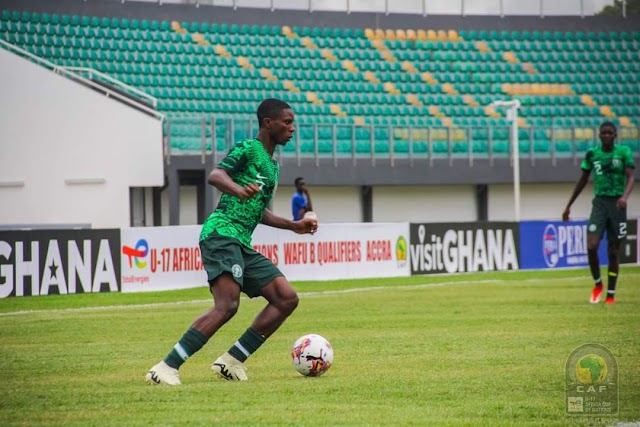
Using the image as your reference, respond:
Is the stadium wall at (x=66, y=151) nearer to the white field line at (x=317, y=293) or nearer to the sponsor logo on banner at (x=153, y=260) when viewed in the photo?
Answer: the sponsor logo on banner at (x=153, y=260)

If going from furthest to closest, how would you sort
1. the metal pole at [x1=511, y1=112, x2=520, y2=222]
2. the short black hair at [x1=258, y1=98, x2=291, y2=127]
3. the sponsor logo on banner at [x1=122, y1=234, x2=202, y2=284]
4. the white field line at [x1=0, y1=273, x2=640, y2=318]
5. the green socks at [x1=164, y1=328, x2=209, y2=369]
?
1. the metal pole at [x1=511, y1=112, x2=520, y2=222]
2. the sponsor logo on banner at [x1=122, y1=234, x2=202, y2=284]
3. the white field line at [x1=0, y1=273, x2=640, y2=318]
4. the short black hair at [x1=258, y1=98, x2=291, y2=127]
5. the green socks at [x1=164, y1=328, x2=209, y2=369]

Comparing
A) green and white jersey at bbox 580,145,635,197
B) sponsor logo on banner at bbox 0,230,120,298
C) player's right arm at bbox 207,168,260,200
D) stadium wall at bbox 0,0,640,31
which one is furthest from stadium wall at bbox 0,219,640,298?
stadium wall at bbox 0,0,640,31

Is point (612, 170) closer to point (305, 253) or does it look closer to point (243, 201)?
point (243, 201)

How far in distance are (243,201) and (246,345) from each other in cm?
118

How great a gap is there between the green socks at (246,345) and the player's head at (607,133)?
9.38m

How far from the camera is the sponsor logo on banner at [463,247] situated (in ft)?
94.8

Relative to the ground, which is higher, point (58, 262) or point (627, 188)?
point (627, 188)

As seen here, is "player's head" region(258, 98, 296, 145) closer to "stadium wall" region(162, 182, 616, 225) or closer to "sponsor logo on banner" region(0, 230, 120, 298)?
"sponsor logo on banner" region(0, 230, 120, 298)

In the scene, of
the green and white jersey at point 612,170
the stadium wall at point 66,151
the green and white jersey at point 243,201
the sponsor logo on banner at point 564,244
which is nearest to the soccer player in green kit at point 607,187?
the green and white jersey at point 612,170

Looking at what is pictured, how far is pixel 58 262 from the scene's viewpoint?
21328 mm

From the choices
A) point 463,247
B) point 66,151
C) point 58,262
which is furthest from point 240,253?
point 66,151

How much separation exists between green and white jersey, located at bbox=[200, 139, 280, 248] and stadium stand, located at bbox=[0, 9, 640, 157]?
21.5 meters

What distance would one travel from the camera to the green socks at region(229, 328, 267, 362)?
30.9 feet

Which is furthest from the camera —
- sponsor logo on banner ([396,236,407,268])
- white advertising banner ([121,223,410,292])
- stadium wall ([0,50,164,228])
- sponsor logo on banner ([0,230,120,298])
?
stadium wall ([0,50,164,228])
